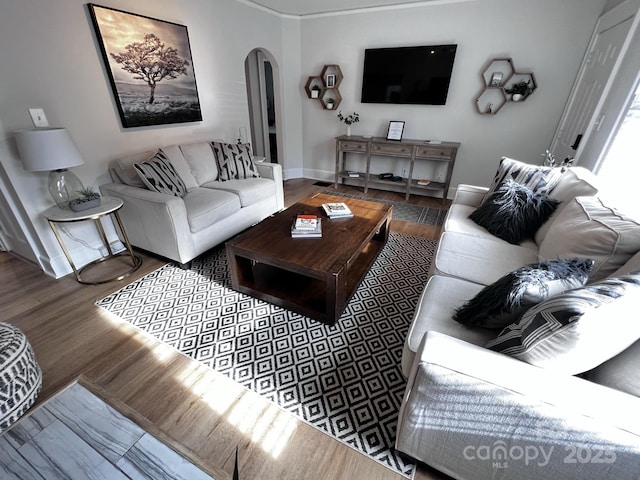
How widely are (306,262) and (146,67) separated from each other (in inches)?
97.8

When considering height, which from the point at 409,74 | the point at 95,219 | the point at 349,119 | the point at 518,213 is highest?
the point at 409,74

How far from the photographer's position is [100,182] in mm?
2439

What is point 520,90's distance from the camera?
3160 mm

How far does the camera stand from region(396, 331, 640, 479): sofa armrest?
27.9 inches

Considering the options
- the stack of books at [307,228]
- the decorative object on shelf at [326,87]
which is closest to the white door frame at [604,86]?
the stack of books at [307,228]

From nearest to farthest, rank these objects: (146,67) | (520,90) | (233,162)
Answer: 1. (146,67)
2. (233,162)
3. (520,90)

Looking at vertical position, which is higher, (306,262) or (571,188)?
(571,188)

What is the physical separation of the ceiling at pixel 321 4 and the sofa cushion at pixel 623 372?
391 centimetres

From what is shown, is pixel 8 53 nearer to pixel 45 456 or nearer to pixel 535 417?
pixel 45 456

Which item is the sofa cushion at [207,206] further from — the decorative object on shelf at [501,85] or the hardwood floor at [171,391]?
the decorative object on shelf at [501,85]

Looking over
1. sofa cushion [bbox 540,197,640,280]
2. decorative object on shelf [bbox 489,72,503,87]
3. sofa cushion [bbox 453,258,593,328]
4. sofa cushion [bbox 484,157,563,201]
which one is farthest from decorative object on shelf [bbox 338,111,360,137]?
sofa cushion [bbox 453,258,593,328]

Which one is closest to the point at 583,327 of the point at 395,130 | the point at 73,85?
the point at 73,85

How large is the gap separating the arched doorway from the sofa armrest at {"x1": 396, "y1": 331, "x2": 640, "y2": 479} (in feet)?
14.1

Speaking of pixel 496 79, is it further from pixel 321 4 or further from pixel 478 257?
pixel 478 257
